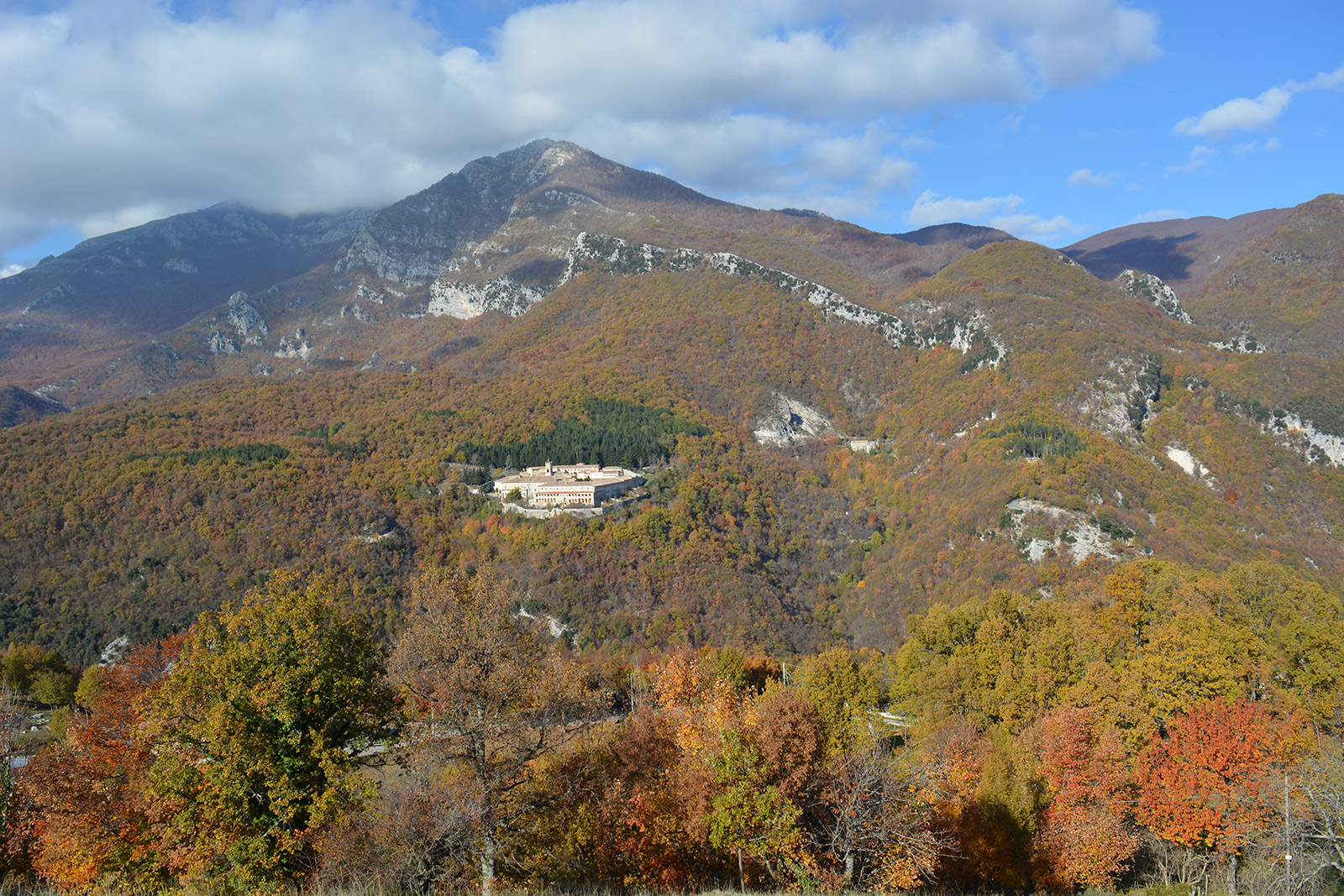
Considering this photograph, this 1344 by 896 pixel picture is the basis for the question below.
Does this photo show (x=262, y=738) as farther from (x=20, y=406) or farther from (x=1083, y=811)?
(x=20, y=406)

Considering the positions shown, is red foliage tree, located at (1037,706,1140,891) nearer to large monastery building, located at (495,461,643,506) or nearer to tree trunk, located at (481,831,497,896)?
tree trunk, located at (481,831,497,896)

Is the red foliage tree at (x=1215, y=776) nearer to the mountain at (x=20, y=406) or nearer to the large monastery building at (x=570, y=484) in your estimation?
the large monastery building at (x=570, y=484)

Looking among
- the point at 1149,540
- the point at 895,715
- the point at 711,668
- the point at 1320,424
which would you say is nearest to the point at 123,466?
the point at 711,668

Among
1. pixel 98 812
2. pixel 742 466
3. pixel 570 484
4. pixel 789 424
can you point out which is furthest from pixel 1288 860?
pixel 789 424

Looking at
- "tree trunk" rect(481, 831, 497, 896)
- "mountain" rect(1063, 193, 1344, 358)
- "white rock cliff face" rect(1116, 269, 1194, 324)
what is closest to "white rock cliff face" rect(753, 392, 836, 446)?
"mountain" rect(1063, 193, 1344, 358)

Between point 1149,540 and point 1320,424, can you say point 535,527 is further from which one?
point 1320,424
